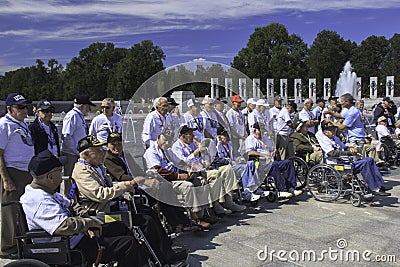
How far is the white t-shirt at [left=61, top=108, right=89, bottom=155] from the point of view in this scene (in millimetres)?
5762

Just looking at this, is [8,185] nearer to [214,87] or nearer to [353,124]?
[214,87]

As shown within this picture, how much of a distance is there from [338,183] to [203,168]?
85.2 inches

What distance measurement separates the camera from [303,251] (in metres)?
4.52

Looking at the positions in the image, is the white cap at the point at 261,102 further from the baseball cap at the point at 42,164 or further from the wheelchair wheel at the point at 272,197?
the baseball cap at the point at 42,164

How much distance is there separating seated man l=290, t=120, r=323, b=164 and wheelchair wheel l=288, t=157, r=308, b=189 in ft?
0.57

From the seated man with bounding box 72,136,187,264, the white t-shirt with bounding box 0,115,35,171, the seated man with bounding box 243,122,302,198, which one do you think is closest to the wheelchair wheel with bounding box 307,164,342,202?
the seated man with bounding box 243,122,302,198

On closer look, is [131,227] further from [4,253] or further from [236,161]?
[236,161]

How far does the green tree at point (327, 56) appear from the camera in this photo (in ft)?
196

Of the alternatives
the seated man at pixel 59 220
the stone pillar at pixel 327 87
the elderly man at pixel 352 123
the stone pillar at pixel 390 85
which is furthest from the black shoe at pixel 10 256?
the stone pillar at pixel 390 85

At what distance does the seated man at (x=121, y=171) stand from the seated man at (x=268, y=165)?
189cm

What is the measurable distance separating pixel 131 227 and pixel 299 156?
15.5 feet

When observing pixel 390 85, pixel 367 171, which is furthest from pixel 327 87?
pixel 367 171

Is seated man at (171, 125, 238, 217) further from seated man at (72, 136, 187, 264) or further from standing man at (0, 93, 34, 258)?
standing man at (0, 93, 34, 258)

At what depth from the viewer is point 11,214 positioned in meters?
4.46
